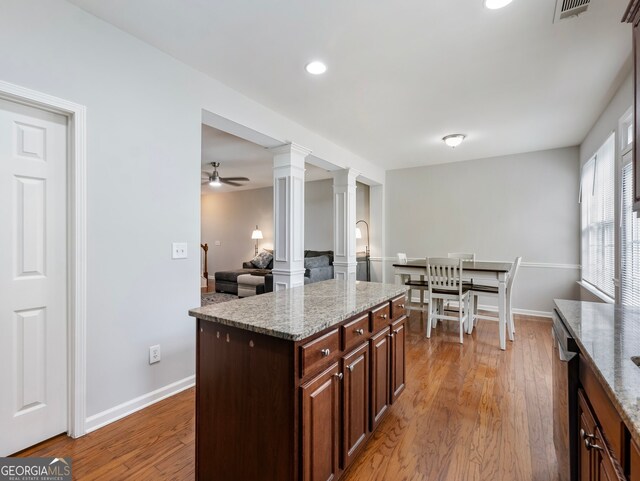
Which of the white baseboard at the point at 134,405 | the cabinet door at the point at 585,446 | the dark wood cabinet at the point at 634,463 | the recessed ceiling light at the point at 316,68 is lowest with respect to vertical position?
the white baseboard at the point at 134,405

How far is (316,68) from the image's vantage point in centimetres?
252

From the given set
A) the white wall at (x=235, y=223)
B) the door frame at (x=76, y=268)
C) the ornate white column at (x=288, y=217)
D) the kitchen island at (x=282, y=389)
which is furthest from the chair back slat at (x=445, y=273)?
the white wall at (x=235, y=223)

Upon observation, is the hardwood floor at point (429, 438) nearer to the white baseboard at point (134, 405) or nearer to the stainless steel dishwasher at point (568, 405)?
A: the white baseboard at point (134, 405)

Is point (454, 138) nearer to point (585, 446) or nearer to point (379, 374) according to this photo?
point (379, 374)

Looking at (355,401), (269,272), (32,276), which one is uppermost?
(32,276)

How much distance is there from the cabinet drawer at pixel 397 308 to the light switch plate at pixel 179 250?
5.31 ft

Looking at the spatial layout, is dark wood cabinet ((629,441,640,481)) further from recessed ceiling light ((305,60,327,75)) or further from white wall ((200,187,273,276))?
→ white wall ((200,187,273,276))

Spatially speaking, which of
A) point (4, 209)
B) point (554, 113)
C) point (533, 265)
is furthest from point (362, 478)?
point (533, 265)

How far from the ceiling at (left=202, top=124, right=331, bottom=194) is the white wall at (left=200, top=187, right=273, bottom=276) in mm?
632

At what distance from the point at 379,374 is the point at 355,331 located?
44cm

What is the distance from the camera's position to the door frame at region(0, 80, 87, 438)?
185cm

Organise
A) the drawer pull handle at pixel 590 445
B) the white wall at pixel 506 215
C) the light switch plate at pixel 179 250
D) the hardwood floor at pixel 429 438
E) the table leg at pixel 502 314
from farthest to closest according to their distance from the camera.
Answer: the white wall at pixel 506 215 < the table leg at pixel 502 314 < the light switch plate at pixel 179 250 < the hardwood floor at pixel 429 438 < the drawer pull handle at pixel 590 445

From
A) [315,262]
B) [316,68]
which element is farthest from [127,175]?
[315,262]

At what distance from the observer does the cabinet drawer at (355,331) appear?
5.01 ft
